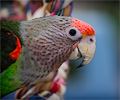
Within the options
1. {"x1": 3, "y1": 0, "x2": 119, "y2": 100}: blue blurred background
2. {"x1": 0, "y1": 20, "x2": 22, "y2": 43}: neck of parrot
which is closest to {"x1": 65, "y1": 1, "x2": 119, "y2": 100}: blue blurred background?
{"x1": 3, "y1": 0, "x2": 119, "y2": 100}: blue blurred background

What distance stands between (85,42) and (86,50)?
0.05 feet

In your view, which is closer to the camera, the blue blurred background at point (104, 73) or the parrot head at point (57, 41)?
the parrot head at point (57, 41)

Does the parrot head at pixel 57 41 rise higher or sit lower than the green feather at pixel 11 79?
higher

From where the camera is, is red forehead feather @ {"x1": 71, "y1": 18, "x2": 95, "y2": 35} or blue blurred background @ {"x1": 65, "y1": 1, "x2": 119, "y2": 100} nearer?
red forehead feather @ {"x1": 71, "y1": 18, "x2": 95, "y2": 35}

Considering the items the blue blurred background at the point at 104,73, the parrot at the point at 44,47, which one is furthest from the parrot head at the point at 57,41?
the blue blurred background at the point at 104,73

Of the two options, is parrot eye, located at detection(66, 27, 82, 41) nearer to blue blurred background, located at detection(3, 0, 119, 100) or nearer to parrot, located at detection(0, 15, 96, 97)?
parrot, located at detection(0, 15, 96, 97)

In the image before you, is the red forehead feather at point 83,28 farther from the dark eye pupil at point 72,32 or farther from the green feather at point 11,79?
the green feather at point 11,79

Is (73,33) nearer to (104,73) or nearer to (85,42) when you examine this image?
(85,42)

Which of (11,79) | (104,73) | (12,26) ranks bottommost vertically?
(104,73)

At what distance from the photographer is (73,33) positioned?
35 cm

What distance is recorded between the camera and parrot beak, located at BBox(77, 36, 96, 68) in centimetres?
35

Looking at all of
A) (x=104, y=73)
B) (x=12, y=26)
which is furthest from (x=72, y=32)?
(x=104, y=73)

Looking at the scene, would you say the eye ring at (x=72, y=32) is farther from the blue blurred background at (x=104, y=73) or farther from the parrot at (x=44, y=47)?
the blue blurred background at (x=104, y=73)

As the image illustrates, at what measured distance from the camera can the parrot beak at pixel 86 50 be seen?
35 centimetres
